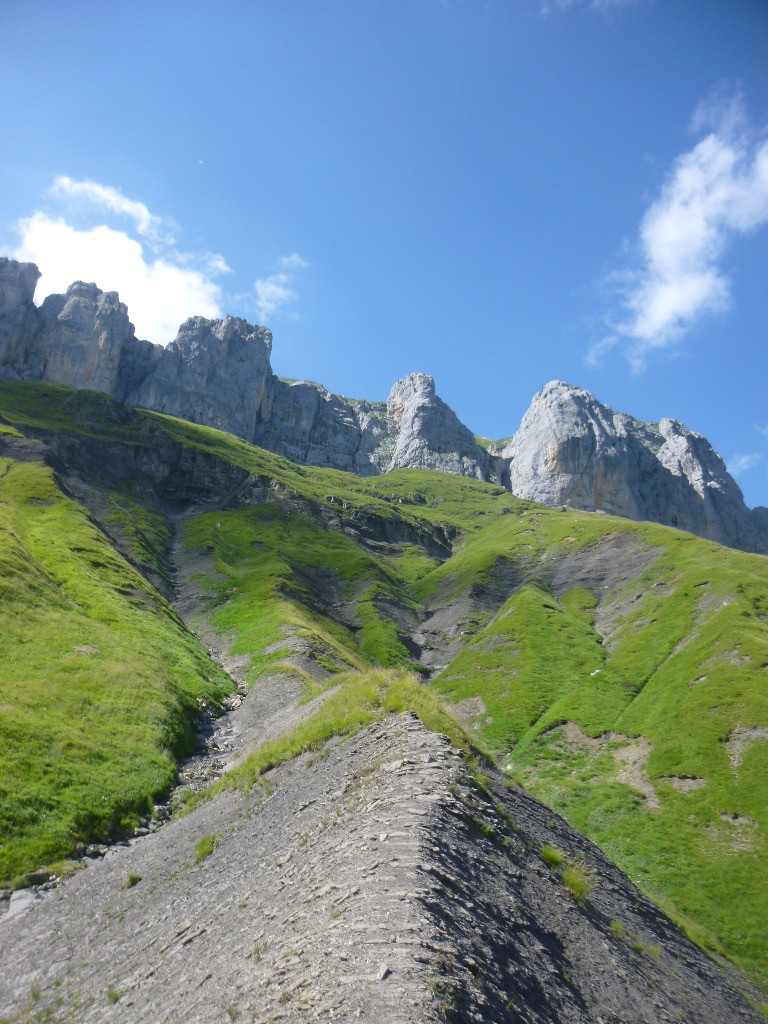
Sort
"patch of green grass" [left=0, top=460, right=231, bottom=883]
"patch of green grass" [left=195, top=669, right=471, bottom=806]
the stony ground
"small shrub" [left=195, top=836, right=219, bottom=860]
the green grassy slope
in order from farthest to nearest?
the green grassy slope → "patch of green grass" [left=0, top=460, right=231, bottom=883] → "patch of green grass" [left=195, top=669, right=471, bottom=806] → "small shrub" [left=195, top=836, right=219, bottom=860] → the stony ground

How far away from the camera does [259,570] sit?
376ft

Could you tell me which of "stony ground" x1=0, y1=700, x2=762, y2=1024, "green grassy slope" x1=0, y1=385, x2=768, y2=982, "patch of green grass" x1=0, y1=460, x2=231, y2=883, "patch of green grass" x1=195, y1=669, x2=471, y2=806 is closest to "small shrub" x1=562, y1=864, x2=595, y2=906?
"stony ground" x1=0, y1=700, x2=762, y2=1024

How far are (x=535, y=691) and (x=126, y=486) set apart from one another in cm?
11809

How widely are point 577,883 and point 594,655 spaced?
7914 centimetres

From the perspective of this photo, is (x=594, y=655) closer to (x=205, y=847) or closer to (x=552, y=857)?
(x=552, y=857)

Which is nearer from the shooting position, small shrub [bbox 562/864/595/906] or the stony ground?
the stony ground

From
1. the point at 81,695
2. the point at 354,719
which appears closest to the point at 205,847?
the point at 354,719

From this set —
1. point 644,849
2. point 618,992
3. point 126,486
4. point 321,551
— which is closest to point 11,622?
point 618,992

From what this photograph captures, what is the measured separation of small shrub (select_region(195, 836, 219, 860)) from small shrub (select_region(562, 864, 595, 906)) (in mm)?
11965

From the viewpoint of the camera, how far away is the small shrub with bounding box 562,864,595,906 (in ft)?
61.4

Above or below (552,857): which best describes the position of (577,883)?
below

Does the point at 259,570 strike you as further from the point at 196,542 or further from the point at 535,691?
the point at 535,691

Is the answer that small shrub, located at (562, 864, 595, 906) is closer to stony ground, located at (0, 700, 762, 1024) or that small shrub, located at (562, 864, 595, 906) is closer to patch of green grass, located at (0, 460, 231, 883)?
stony ground, located at (0, 700, 762, 1024)

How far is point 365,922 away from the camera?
39.1ft
